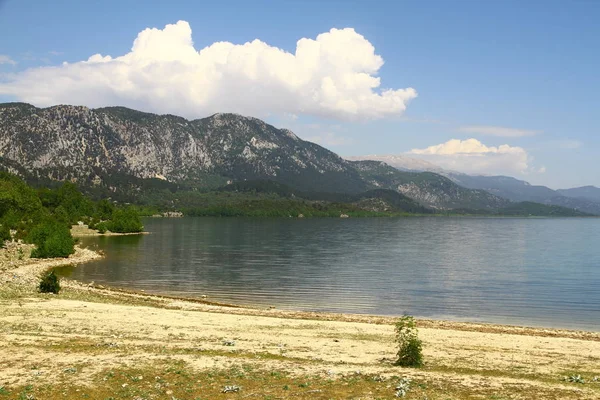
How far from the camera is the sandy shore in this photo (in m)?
22.2

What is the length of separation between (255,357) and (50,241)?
8639 centimetres

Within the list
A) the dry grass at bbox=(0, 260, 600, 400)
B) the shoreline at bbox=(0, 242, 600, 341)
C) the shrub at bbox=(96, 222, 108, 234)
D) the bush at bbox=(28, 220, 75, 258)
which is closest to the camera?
the dry grass at bbox=(0, 260, 600, 400)

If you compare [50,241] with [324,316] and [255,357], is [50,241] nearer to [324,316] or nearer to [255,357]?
[324,316]

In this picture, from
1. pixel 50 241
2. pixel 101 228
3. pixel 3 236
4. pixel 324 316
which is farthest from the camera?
pixel 101 228

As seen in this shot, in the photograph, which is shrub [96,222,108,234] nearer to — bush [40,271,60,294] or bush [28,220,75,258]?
bush [28,220,75,258]

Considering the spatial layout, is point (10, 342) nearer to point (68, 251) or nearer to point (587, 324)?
point (587, 324)

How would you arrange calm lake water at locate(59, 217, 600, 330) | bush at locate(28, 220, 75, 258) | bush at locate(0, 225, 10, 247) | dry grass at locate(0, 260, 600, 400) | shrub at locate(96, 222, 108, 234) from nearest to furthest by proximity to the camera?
dry grass at locate(0, 260, 600, 400) < calm lake water at locate(59, 217, 600, 330) < bush at locate(0, 225, 10, 247) < bush at locate(28, 220, 75, 258) < shrub at locate(96, 222, 108, 234)

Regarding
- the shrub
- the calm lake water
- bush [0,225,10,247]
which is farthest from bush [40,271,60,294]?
the shrub

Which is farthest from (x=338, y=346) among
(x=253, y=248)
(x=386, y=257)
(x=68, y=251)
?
(x=253, y=248)

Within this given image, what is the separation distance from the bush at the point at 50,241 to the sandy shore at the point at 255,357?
5379cm

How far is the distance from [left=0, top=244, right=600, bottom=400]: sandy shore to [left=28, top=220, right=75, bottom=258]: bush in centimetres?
5379

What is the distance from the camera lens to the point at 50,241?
329ft

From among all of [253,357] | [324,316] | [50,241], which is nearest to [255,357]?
[253,357]

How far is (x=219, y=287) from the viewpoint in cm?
7656
